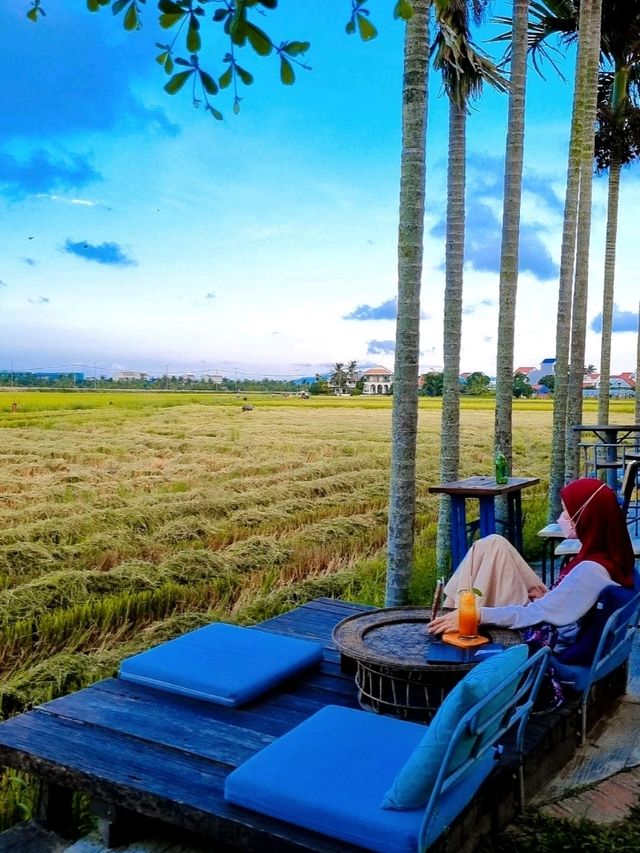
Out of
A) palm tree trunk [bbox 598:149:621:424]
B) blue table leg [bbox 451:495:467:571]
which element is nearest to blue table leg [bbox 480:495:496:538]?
blue table leg [bbox 451:495:467:571]

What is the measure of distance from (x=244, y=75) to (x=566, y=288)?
745 centimetres

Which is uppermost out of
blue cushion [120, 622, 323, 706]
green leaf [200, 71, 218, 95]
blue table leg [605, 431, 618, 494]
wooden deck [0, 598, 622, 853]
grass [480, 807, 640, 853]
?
green leaf [200, 71, 218, 95]

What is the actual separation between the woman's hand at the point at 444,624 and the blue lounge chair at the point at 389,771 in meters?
0.66

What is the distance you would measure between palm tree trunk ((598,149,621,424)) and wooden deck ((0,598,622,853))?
376 inches

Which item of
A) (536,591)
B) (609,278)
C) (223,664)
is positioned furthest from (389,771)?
(609,278)

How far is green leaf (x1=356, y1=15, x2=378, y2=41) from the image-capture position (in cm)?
189

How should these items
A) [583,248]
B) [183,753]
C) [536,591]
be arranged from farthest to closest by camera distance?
[583,248] → [536,591] → [183,753]

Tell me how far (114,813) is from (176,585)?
15.2 feet

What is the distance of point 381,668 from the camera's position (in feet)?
10.6

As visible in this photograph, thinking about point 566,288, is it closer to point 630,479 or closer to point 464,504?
point 630,479

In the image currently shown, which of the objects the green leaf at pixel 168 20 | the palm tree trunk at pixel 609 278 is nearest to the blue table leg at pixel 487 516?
the green leaf at pixel 168 20

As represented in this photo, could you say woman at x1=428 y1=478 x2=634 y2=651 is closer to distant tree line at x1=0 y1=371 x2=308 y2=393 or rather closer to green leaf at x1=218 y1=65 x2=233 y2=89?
green leaf at x1=218 y1=65 x2=233 y2=89

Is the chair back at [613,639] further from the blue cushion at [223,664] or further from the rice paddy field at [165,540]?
the rice paddy field at [165,540]

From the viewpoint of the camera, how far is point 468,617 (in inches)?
131
